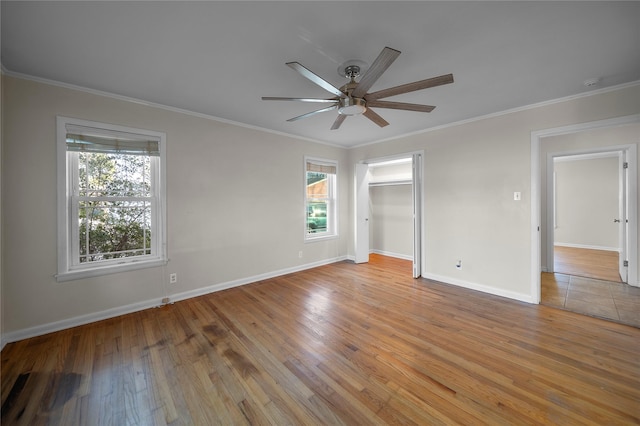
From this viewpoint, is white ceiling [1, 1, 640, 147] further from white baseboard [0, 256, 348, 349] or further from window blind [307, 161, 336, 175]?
white baseboard [0, 256, 348, 349]

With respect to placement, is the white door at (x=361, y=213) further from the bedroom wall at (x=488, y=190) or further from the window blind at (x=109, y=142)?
the window blind at (x=109, y=142)

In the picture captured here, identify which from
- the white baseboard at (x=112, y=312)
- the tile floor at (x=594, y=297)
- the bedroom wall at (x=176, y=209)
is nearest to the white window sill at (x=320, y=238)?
the bedroom wall at (x=176, y=209)

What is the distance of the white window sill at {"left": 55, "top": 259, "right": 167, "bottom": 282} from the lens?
2566 mm

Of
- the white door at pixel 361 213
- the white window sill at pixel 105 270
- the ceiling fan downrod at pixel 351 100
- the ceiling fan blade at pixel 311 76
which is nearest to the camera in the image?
the ceiling fan blade at pixel 311 76

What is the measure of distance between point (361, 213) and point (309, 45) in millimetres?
3802

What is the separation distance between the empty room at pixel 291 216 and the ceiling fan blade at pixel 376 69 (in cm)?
2

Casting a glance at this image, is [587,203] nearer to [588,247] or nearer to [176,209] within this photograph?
[588,247]

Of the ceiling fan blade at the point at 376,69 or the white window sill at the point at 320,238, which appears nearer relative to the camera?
the ceiling fan blade at the point at 376,69

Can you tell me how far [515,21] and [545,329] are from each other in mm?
2832

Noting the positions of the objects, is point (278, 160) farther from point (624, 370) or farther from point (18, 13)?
point (624, 370)

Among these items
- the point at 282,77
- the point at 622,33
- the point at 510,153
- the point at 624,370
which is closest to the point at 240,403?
the point at 282,77

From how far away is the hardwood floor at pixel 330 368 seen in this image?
5.02 ft

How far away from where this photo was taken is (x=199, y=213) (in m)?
3.46

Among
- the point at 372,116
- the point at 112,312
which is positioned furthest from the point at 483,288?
the point at 112,312
